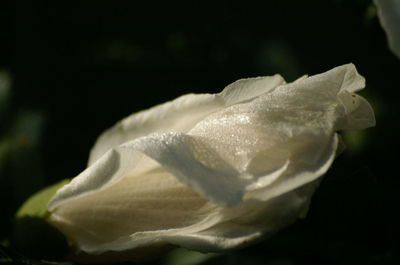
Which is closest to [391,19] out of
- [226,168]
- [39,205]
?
[226,168]

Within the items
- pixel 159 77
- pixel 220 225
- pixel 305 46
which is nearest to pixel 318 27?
pixel 305 46

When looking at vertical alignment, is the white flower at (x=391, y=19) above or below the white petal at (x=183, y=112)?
above

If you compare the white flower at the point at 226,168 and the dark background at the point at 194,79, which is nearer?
the white flower at the point at 226,168

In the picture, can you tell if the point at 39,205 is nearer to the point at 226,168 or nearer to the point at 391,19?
the point at 226,168

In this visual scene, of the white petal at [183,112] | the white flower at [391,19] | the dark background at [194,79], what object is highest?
the white flower at [391,19]

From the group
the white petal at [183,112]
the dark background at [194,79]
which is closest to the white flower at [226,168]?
the white petal at [183,112]

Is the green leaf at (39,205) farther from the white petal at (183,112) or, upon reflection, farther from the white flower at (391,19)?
the white flower at (391,19)
